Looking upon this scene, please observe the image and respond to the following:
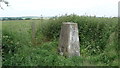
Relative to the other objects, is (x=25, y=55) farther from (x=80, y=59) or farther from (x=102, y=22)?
(x=102, y=22)

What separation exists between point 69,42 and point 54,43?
67.5 inches

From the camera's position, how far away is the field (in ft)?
24.8

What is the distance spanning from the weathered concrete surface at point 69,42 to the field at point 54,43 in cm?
34

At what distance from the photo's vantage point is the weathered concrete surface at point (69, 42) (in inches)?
362

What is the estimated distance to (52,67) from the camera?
6.97 meters

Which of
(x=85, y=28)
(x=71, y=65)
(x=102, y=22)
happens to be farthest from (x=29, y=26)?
(x=71, y=65)

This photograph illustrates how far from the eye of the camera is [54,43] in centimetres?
1085

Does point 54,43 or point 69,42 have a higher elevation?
point 69,42

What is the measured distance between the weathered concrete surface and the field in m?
0.34

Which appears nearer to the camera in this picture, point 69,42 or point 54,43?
point 69,42

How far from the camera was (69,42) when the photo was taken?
9250mm

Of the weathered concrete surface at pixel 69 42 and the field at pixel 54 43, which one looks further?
the weathered concrete surface at pixel 69 42

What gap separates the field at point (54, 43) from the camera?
24.8 feet
